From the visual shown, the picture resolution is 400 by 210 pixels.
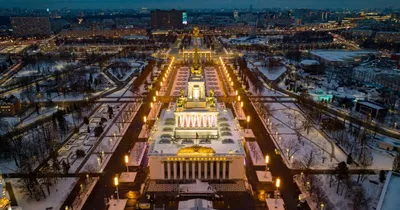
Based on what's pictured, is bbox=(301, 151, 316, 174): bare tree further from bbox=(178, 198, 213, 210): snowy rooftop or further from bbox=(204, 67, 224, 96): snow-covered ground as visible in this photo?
bbox=(204, 67, 224, 96): snow-covered ground

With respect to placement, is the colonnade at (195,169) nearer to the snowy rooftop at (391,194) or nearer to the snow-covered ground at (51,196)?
the snow-covered ground at (51,196)

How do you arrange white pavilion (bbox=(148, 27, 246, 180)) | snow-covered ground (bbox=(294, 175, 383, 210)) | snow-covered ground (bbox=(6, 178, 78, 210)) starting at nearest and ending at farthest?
snow-covered ground (bbox=(294, 175, 383, 210))
snow-covered ground (bbox=(6, 178, 78, 210))
white pavilion (bbox=(148, 27, 246, 180))

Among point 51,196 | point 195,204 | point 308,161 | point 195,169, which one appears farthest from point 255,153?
point 51,196

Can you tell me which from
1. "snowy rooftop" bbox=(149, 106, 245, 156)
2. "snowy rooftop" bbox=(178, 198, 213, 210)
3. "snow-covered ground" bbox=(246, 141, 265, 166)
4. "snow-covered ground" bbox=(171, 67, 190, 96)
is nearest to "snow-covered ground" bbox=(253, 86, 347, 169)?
"snow-covered ground" bbox=(246, 141, 265, 166)

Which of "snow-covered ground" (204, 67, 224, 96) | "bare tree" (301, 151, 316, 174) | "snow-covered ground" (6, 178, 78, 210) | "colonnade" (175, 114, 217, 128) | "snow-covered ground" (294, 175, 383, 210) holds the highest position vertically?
"colonnade" (175, 114, 217, 128)

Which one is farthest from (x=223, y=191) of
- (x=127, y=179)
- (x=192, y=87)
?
(x=192, y=87)

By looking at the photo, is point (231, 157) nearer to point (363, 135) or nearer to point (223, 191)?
point (223, 191)

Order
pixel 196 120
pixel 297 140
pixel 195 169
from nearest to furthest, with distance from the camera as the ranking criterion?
1. pixel 195 169
2. pixel 196 120
3. pixel 297 140

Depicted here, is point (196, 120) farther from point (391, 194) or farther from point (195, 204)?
point (391, 194)
